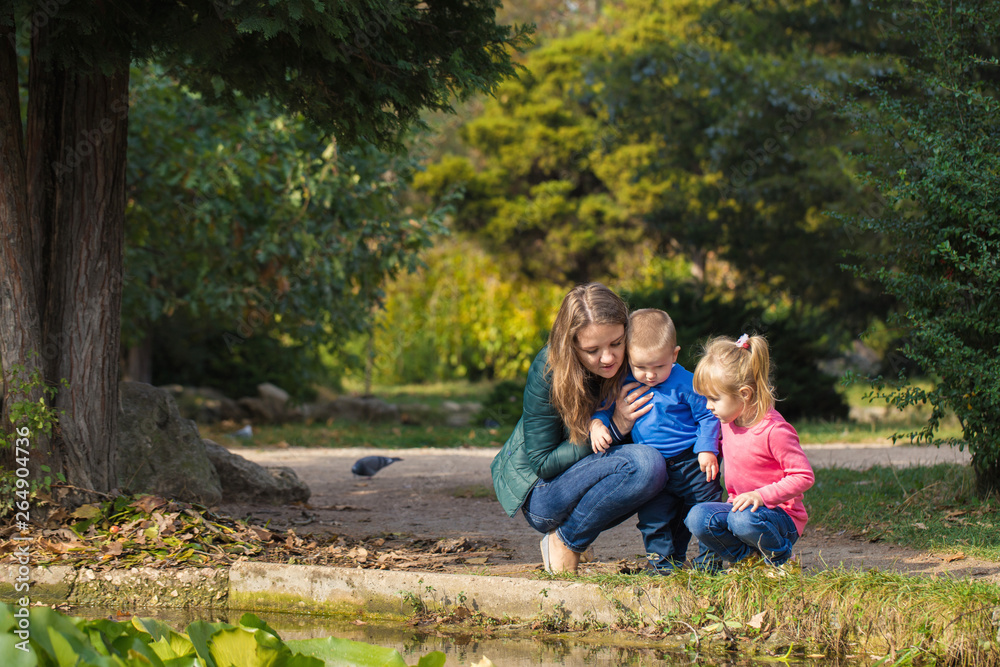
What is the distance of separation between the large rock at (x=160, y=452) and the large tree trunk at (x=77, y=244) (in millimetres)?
661

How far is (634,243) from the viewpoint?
64.7 feet

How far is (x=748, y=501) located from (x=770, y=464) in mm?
214

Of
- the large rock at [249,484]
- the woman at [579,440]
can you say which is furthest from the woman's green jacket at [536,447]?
the large rock at [249,484]

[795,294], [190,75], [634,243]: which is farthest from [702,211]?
[190,75]

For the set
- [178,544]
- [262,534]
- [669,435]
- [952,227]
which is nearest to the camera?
[669,435]

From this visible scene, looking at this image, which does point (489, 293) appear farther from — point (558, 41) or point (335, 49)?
point (335, 49)

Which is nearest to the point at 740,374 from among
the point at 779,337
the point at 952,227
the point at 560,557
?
the point at 560,557

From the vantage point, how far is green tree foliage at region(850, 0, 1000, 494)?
473 cm

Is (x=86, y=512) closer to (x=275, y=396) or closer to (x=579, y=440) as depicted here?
(x=579, y=440)

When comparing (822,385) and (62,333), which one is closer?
(62,333)

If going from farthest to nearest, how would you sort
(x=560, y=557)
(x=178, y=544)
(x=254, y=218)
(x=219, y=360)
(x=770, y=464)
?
(x=219, y=360), (x=254, y=218), (x=178, y=544), (x=560, y=557), (x=770, y=464)

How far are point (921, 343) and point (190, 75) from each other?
444 centimetres

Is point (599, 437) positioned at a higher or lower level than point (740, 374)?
lower

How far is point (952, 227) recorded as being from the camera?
492cm
